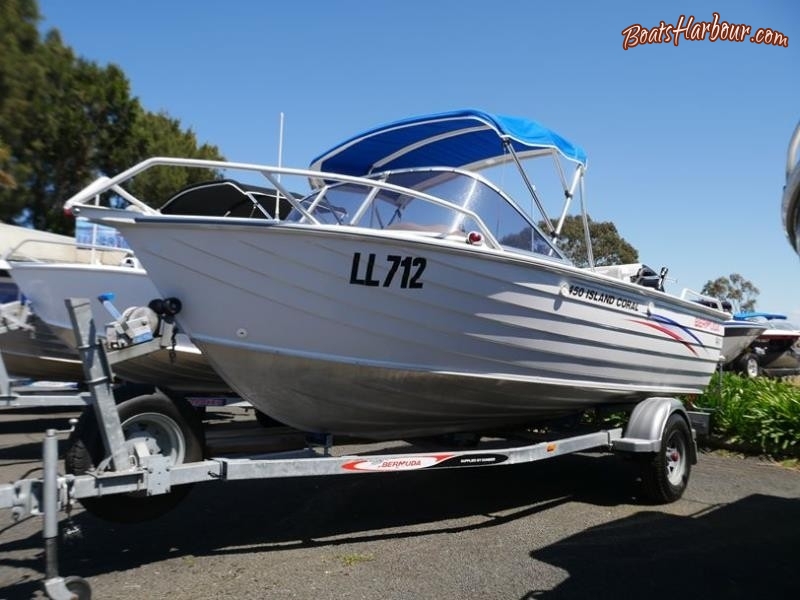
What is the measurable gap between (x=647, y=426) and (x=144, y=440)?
3.91 metres

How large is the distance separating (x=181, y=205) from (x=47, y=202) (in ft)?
53.2

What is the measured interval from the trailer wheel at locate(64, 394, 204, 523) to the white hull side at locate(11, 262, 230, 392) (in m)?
2.95

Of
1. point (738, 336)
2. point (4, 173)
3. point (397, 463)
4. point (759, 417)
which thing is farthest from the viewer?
point (4, 173)

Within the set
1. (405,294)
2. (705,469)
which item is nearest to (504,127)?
(405,294)

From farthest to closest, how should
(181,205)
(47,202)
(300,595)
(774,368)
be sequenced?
1. (47,202)
2. (774,368)
3. (181,205)
4. (300,595)

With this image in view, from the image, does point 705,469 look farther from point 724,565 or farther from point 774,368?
point 774,368

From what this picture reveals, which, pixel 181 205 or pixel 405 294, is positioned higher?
pixel 181 205

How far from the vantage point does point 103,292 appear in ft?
25.1

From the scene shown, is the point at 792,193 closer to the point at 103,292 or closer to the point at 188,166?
the point at 188,166

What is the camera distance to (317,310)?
428 centimetres

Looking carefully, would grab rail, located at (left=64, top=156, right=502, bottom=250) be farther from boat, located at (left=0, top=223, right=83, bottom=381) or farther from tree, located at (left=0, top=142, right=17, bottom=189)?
tree, located at (left=0, top=142, right=17, bottom=189)

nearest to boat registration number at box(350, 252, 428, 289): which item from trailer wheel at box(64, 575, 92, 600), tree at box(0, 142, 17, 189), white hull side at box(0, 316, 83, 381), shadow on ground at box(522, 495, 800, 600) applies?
shadow on ground at box(522, 495, 800, 600)

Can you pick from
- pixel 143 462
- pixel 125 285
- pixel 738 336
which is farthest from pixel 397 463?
pixel 738 336

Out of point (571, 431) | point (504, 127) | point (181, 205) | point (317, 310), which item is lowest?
point (571, 431)
